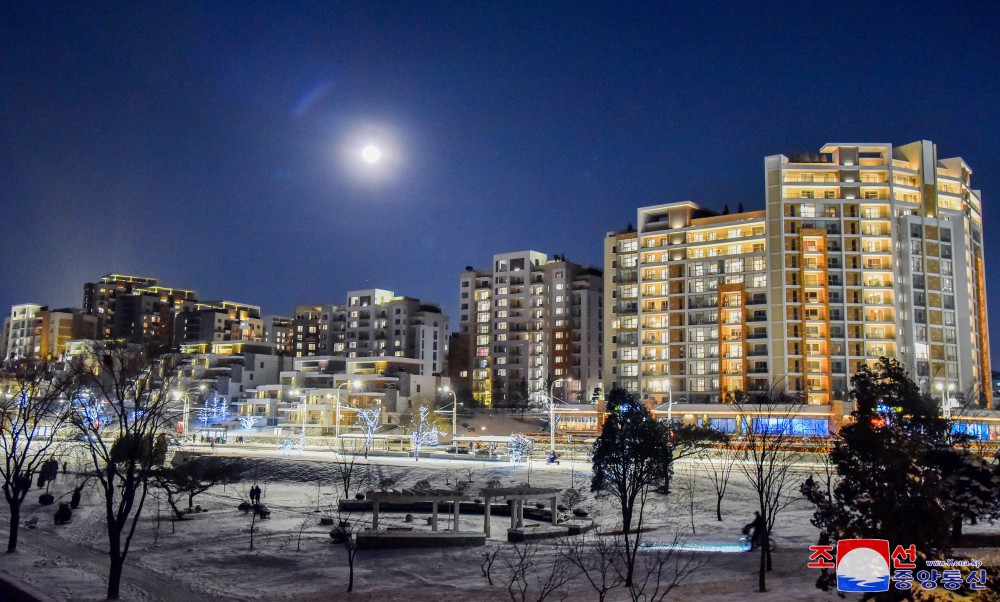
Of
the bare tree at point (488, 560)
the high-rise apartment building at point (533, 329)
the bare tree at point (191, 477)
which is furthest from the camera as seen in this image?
the high-rise apartment building at point (533, 329)

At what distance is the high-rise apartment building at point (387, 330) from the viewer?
132625 mm

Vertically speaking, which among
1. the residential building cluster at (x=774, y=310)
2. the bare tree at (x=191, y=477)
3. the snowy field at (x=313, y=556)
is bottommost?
the snowy field at (x=313, y=556)

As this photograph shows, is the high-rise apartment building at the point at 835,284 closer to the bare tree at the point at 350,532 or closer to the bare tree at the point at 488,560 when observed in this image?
the bare tree at the point at 350,532

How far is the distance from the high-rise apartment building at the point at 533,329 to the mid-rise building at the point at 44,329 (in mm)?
86891

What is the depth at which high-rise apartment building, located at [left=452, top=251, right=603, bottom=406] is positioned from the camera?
419 ft

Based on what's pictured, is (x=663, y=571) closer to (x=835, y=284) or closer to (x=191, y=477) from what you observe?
(x=191, y=477)

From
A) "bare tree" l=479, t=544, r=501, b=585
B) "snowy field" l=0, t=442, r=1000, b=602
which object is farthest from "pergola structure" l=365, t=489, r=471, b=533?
"bare tree" l=479, t=544, r=501, b=585

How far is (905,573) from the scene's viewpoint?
13508 mm

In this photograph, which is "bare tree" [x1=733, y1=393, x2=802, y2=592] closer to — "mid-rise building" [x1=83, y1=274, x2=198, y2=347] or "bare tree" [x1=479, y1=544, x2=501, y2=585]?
"bare tree" [x1=479, y1=544, x2=501, y2=585]

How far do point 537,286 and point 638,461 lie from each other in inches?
3986

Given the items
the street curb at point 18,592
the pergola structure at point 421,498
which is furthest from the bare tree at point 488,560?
the street curb at point 18,592

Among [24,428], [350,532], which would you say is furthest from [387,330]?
[350,532]

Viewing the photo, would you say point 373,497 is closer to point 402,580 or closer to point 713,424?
point 402,580

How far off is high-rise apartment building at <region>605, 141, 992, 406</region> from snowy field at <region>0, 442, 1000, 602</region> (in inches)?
1672
